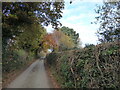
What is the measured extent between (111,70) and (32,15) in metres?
6.59

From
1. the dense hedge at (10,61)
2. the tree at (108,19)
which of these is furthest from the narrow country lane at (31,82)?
the tree at (108,19)

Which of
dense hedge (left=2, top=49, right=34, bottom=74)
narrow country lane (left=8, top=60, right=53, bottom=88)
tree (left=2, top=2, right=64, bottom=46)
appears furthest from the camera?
dense hedge (left=2, top=49, right=34, bottom=74)

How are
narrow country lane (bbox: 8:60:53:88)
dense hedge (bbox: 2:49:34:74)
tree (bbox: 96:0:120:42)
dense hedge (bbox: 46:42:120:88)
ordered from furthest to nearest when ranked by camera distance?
1. dense hedge (bbox: 2:49:34:74)
2. tree (bbox: 96:0:120:42)
3. narrow country lane (bbox: 8:60:53:88)
4. dense hedge (bbox: 46:42:120:88)

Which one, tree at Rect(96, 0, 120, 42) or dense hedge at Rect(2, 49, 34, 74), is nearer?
tree at Rect(96, 0, 120, 42)

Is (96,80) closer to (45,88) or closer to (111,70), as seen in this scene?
(111,70)

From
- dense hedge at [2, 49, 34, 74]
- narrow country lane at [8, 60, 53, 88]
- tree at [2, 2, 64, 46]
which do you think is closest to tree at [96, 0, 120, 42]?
tree at [2, 2, 64, 46]

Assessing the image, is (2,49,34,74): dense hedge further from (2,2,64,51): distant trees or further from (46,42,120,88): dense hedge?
(46,42,120,88): dense hedge

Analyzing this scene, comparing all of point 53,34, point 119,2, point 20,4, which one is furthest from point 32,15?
point 53,34

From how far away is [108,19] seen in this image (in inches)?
357

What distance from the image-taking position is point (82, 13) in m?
9.30

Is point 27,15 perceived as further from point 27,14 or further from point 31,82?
point 31,82

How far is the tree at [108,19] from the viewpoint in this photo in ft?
27.2

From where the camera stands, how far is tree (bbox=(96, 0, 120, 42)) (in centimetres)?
829

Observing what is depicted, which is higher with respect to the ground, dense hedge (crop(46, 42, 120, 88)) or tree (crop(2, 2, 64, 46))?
tree (crop(2, 2, 64, 46))
